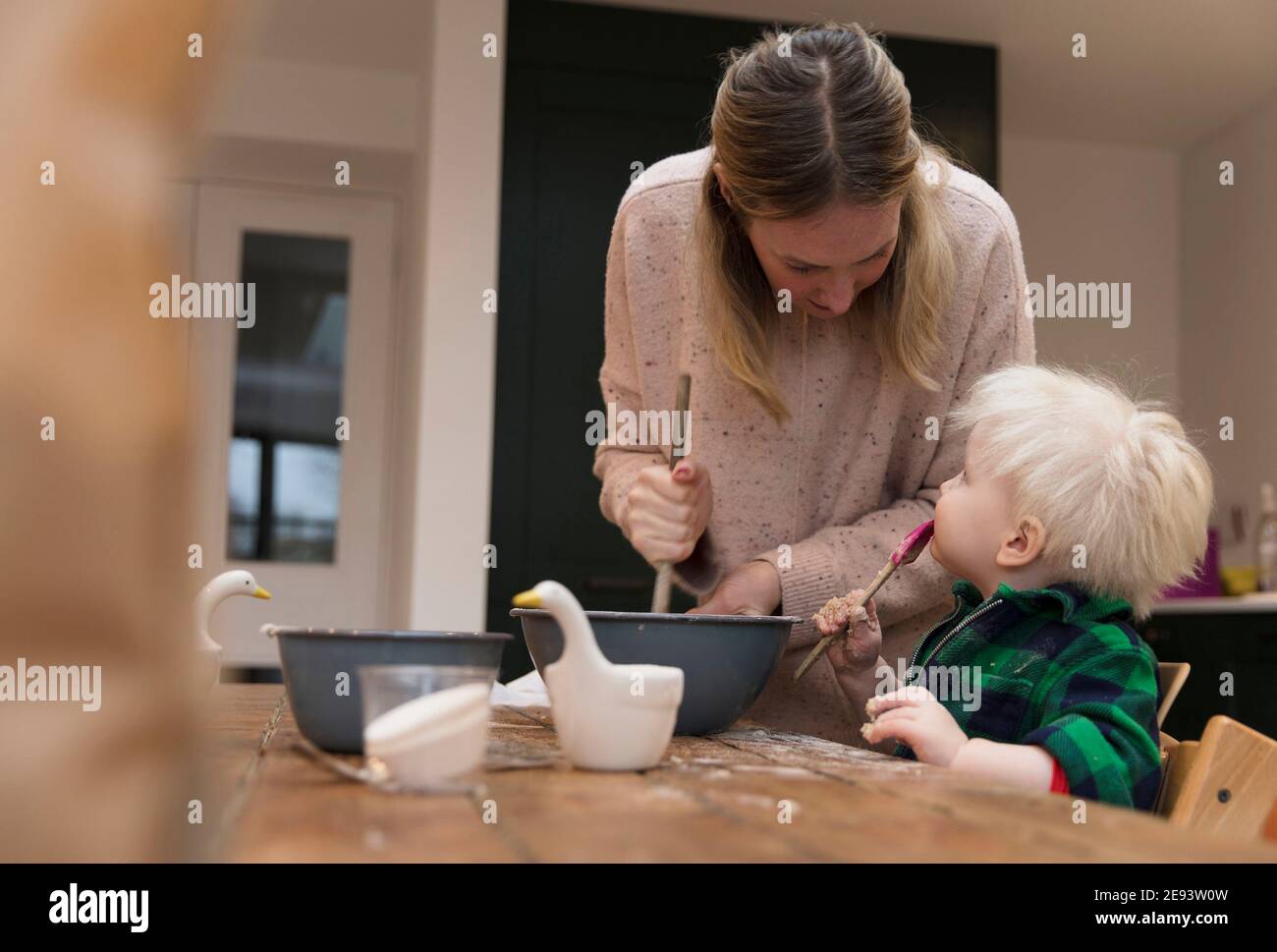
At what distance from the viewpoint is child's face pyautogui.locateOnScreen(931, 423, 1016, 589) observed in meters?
1.37

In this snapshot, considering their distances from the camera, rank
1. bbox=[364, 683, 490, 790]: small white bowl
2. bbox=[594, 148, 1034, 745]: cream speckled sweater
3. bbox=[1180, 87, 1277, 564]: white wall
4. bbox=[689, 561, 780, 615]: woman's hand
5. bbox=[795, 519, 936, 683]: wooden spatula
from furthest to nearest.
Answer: bbox=[1180, 87, 1277, 564]: white wall
bbox=[594, 148, 1034, 745]: cream speckled sweater
bbox=[689, 561, 780, 615]: woman's hand
bbox=[795, 519, 936, 683]: wooden spatula
bbox=[364, 683, 490, 790]: small white bowl

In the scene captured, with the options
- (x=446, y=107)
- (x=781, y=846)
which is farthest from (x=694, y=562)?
(x=446, y=107)

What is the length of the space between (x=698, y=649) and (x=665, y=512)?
0.41m

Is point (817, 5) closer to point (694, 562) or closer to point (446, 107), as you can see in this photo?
point (446, 107)

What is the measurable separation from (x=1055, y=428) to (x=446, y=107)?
2698mm

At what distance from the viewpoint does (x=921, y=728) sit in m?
1.05

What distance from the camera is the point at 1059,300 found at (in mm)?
4848

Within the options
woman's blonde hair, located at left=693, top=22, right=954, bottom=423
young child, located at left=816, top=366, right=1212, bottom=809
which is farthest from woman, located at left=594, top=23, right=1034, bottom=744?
young child, located at left=816, top=366, right=1212, bottom=809

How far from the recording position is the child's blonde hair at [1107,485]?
1.26m

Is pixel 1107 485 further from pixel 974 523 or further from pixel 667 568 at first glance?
pixel 667 568

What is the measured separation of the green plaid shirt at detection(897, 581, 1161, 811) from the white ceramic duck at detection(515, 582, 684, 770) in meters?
0.39

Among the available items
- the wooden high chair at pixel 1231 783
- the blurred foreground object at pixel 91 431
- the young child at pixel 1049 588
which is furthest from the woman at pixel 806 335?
the blurred foreground object at pixel 91 431
